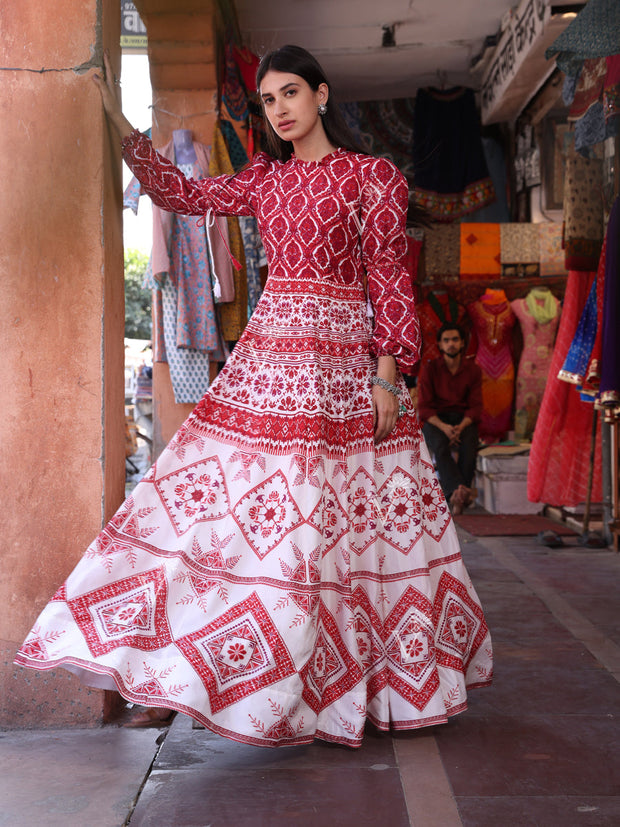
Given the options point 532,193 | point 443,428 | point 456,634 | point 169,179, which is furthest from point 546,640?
point 532,193

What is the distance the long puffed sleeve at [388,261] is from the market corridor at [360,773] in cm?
102

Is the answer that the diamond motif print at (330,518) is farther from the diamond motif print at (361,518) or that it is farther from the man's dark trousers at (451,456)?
the man's dark trousers at (451,456)

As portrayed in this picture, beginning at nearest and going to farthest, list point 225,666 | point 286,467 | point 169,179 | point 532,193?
point 225,666 < point 286,467 < point 169,179 < point 532,193

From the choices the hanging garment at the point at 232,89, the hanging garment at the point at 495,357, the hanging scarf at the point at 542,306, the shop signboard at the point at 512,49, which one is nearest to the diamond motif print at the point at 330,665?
the hanging garment at the point at 232,89

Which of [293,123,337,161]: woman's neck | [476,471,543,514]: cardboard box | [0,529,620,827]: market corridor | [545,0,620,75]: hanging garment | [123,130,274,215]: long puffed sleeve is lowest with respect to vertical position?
[476,471,543,514]: cardboard box

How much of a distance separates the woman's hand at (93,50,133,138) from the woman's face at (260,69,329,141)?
41cm

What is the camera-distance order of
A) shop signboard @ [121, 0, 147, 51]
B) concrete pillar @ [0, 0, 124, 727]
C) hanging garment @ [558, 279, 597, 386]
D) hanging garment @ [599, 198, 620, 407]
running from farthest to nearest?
shop signboard @ [121, 0, 147, 51]
hanging garment @ [558, 279, 597, 386]
hanging garment @ [599, 198, 620, 407]
concrete pillar @ [0, 0, 124, 727]

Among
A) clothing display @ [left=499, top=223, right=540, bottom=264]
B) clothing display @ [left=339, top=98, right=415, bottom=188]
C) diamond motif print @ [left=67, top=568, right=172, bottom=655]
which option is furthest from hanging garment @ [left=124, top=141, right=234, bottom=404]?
clothing display @ [left=499, top=223, right=540, bottom=264]

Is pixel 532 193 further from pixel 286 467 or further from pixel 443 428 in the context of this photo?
pixel 286 467

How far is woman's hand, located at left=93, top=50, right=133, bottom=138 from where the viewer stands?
2152 millimetres

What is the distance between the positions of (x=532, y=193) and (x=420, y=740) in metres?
6.86

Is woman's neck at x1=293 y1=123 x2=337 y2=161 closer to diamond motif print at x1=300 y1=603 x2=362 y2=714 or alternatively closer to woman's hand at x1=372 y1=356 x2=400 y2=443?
woman's hand at x1=372 y1=356 x2=400 y2=443

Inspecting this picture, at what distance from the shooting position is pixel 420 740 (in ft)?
6.61

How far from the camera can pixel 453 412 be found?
6.47m
